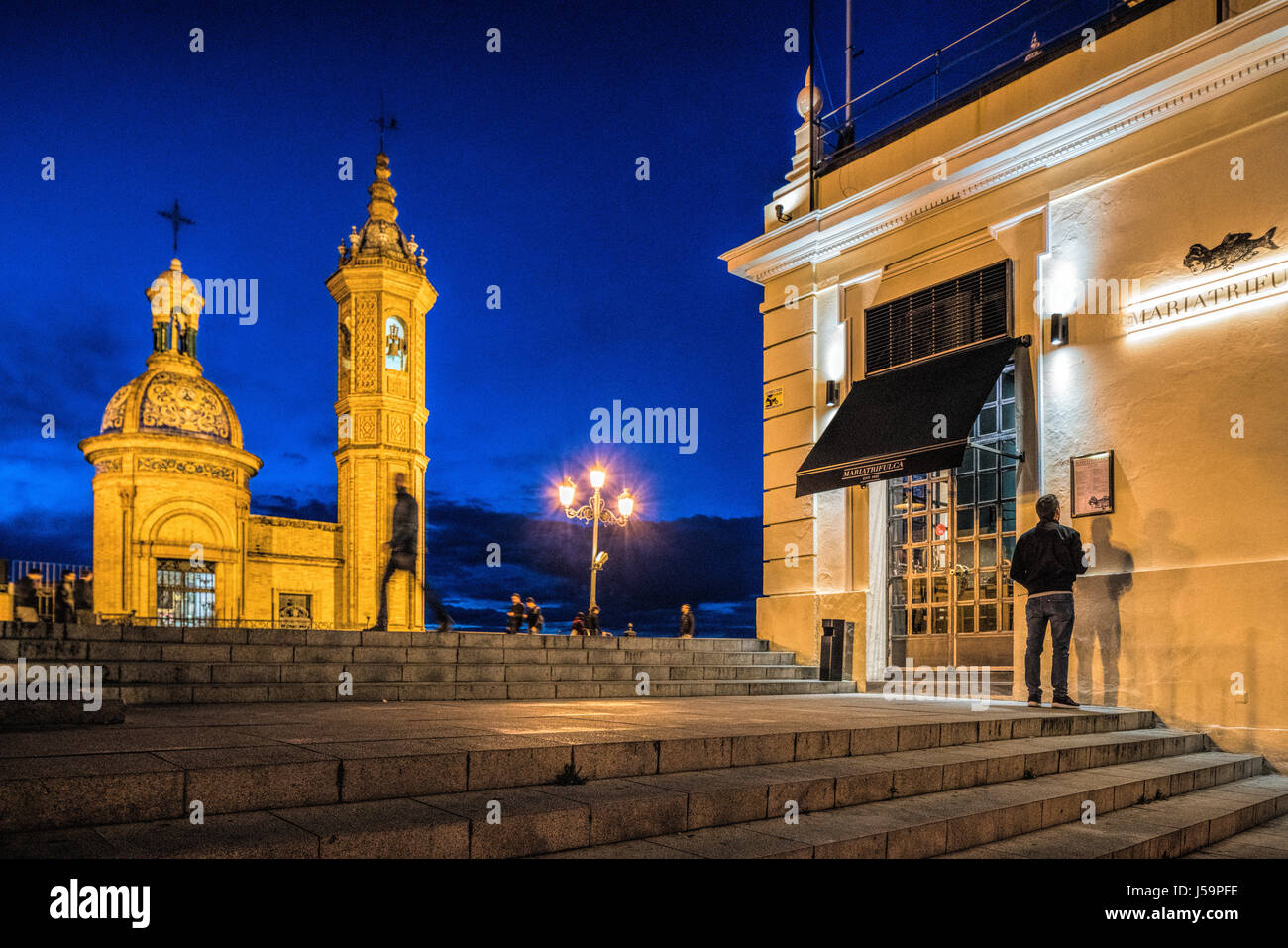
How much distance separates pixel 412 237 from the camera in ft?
113

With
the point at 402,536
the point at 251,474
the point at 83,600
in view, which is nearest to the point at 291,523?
the point at 251,474

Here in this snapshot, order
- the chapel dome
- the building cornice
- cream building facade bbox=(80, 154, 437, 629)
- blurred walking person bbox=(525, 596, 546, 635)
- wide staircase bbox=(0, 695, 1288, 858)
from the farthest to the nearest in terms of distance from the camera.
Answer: the chapel dome, cream building facade bbox=(80, 154, 437, 629), blurred walking person bbox=(525, 596, 546, 635), the building cornice, wide staircase bbox=(0, 695, 1288, 858)

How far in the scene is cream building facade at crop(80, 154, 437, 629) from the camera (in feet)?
84.6

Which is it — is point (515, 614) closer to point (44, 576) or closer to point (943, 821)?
point (44, 576)

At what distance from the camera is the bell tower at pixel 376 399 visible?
98.7 feet

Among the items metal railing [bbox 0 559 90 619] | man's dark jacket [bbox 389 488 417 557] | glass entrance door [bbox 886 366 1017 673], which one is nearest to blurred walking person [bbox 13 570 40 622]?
metal railing [bbox 0 559 90 619]

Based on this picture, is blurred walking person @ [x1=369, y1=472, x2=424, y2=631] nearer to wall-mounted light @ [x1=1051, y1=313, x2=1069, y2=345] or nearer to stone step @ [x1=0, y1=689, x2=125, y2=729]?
stone step @ [x1=0, y1=689, x2=125, y2=729]

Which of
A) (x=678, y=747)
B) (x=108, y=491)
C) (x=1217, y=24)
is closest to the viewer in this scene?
(x=678, y=747)

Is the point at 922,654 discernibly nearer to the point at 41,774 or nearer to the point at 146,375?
the point at 41,774

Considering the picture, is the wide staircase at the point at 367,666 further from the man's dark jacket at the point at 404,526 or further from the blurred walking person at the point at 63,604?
the blurred walking person at the point at 63,604

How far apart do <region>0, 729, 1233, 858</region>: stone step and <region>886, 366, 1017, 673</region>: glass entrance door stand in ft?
18.1

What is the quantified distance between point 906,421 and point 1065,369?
1850 mm
